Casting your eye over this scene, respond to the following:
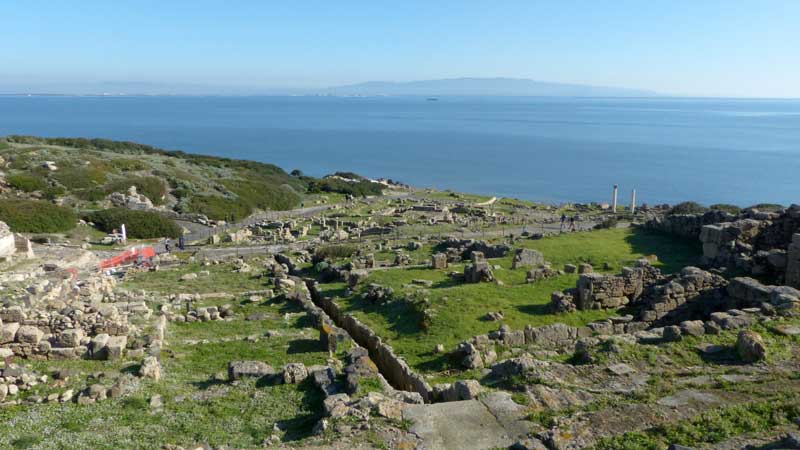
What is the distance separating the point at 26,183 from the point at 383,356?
5084cm

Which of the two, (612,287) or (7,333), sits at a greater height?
(612,287)

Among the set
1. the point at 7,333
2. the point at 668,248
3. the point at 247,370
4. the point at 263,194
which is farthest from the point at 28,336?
the point at 263,194

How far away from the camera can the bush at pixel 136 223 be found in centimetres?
4786

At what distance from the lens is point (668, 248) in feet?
103

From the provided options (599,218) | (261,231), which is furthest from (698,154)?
(261,231)

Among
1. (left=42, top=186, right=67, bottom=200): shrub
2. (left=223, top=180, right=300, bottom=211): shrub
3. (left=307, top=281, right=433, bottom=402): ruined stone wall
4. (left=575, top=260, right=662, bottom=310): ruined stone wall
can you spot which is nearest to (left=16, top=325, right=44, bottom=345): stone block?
(left=307, top=281, right=433, bottom=402): ruined stone wall

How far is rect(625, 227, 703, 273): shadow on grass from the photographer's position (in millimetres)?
27272

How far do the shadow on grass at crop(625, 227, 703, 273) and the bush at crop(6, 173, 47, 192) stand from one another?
5186cm

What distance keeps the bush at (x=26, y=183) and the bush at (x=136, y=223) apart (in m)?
9.19

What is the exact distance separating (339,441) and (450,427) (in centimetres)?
207

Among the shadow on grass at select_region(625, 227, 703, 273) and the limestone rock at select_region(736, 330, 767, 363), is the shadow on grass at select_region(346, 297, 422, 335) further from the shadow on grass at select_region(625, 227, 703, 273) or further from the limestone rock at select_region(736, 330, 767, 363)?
the shadow on grass at select_region(625, 227, 703, 273)

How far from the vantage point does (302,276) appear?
107 ft

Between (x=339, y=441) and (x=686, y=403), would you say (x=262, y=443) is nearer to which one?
(x=339, y=441)

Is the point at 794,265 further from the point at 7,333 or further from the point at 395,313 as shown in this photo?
the point at 7,333
